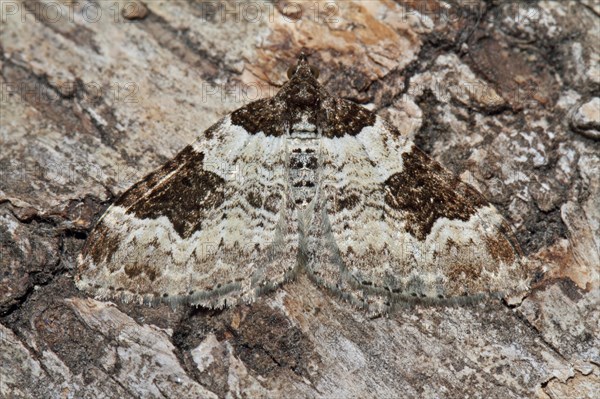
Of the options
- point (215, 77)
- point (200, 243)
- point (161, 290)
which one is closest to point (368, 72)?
point (215, 77)

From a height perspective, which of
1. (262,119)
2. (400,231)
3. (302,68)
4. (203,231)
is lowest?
(203,231)

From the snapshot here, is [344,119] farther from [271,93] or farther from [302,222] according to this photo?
[302,222]

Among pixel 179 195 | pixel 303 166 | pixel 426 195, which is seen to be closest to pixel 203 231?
pixel 179 195

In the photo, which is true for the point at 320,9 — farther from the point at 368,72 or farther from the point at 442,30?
the point at 442,30

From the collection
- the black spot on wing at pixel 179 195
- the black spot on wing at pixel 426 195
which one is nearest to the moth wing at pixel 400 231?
the black spot on wing at pixel 426 195

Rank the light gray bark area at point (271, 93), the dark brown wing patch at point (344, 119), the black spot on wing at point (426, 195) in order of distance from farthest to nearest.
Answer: the dark brown wing patch at point (344, 119), the black spot on wing at point (426, 195), the light gray bark area at point (271, 93)

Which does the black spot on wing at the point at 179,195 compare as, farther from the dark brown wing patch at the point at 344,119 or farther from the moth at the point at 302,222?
the dark brown wing patch at the point at 344,119
